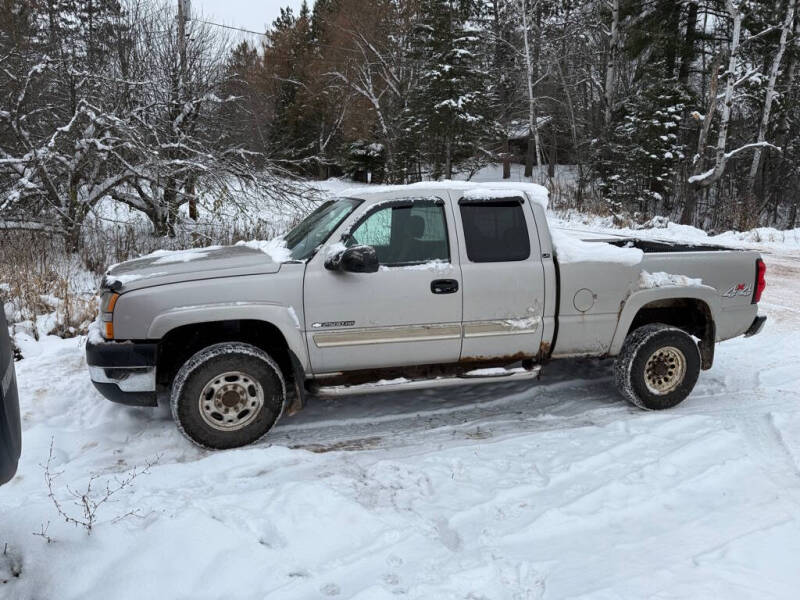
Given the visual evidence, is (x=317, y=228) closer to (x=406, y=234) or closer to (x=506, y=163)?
(x=406, y=234)

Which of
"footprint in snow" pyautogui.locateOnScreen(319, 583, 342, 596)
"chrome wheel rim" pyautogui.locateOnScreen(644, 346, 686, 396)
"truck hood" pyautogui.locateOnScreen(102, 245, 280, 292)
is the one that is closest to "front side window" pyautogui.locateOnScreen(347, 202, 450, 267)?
"truck hood" pyautogui.locateOnScreen(102, 245, 280, 292)

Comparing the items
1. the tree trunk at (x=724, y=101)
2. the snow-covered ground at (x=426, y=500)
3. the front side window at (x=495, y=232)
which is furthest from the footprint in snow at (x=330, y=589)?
the tree trunk at (x=724, y=101)

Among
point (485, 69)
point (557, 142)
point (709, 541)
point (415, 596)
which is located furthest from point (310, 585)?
point (557, 142)

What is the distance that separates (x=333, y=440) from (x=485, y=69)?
3071 cm

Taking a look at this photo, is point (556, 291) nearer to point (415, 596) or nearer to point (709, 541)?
point (709, 541)

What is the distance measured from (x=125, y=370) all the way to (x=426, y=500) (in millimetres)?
2237

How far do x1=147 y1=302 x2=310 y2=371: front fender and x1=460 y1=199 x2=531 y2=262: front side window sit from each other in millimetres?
1419

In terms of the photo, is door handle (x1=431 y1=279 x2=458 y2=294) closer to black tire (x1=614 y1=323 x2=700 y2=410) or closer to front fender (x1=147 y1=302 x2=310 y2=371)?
front fender (x1=147 y1=302 x2=310 y2=371)

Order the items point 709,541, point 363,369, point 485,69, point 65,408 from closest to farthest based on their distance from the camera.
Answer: point 709,541, point 363,369, point 65,408, point 485,69

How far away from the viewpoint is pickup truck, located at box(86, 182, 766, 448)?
156 inches

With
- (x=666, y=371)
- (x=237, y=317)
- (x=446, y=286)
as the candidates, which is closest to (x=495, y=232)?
(x=446, y=286)

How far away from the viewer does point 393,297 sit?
4188mm

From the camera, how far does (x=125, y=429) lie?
438cm

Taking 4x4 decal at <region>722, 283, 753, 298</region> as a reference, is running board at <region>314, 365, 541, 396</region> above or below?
below
